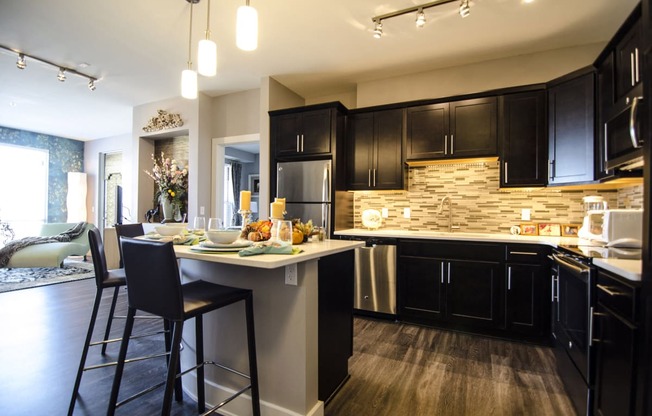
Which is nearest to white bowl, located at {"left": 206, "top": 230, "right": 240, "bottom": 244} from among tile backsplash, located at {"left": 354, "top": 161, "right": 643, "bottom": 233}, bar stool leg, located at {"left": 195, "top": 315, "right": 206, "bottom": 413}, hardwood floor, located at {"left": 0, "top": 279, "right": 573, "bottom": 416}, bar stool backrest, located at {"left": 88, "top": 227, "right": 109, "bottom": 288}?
bar stool leg, located at {"left": 195, "top": 315, "right": 206, "bottom": 413}

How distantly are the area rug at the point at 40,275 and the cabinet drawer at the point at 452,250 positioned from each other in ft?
16.8

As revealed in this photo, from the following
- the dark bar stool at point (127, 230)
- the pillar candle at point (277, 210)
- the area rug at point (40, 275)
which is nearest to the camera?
the pillar candle at point (277, 210)

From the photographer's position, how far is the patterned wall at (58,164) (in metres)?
6.82

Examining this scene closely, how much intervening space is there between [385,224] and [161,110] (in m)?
3.83

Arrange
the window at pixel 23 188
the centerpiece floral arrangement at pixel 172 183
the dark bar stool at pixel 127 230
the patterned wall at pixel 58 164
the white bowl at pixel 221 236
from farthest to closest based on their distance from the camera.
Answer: the patterned wall at pixel 58 164 < the window at pixel 23 188 < the centerpiece floral arrangement at pixel 172 183 < the dark bar stool at pixel 127 230 < the white bowl at pixel 221 236

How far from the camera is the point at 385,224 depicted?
3840 mm

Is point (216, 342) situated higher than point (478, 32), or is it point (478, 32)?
point (478, 32)

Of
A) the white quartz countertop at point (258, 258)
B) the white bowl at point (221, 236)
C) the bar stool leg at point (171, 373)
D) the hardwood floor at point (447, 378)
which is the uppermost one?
the white bowl at point (221, 236)

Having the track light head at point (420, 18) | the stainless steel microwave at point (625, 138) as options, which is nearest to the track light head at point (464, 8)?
the track light head at point (420, 18)

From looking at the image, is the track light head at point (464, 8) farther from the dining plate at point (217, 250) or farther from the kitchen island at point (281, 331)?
the dining plate at point (217, 250)

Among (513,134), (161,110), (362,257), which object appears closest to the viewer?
(513,134)

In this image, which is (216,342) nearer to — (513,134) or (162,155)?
(513,134)

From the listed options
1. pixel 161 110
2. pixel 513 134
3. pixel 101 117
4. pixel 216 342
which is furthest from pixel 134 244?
pixel 101 117

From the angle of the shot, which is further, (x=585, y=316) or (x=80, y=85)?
(x=80, y=85)
